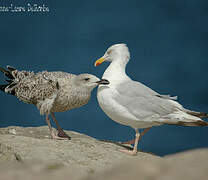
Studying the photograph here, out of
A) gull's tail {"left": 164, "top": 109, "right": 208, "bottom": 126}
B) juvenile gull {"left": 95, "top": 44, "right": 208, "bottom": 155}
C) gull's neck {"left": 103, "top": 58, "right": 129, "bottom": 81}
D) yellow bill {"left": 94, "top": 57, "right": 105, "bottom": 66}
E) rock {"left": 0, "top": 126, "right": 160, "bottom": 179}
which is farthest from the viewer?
yellow bill {"left": 94, "top": 57, "right": 105, "bottom": 66}

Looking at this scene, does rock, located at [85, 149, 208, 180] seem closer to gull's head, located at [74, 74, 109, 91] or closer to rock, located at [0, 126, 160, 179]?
rock, located at [0, 126, 160, 179]

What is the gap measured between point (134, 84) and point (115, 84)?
29 cm

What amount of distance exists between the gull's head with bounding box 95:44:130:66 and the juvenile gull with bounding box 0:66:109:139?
0.62 meters

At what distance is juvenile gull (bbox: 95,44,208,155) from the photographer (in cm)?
475

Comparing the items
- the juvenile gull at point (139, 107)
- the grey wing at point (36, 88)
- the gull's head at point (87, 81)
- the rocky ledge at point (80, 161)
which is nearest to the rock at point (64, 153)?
the rocky ledge at point (80, 161)

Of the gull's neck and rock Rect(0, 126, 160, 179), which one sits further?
the gull's neck

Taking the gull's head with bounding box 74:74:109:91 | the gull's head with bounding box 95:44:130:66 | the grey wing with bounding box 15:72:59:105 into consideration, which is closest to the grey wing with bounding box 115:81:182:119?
the gull's head with bounding box 74:74:109:91

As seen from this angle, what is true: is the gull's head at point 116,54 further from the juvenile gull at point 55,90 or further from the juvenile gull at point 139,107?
the juvenile gull at point 55,90

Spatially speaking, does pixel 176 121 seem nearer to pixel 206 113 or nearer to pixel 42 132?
pixel 206 113

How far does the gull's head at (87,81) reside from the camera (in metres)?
4.96

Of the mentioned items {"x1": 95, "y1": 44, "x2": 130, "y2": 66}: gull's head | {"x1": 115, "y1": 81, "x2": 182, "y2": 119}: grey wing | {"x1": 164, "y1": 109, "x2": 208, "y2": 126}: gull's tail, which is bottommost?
{"x1": 164, "y1": 109, "x2": 208, "y2": 126}: gull's tail

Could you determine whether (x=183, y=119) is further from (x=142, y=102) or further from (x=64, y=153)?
(x=64, y=153)

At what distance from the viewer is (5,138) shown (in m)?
4.59

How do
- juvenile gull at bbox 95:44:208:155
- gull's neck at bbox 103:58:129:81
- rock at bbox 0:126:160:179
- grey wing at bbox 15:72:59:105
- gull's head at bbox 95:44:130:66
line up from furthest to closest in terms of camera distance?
gull's head at bbox 95:44:130:66
gull's neck at bbox 103:58:129:81
grey wing at bbox 15:72:59:105
juvenile gull at bbox 95:44:208:155
rock at bbox 0:126:160:179
